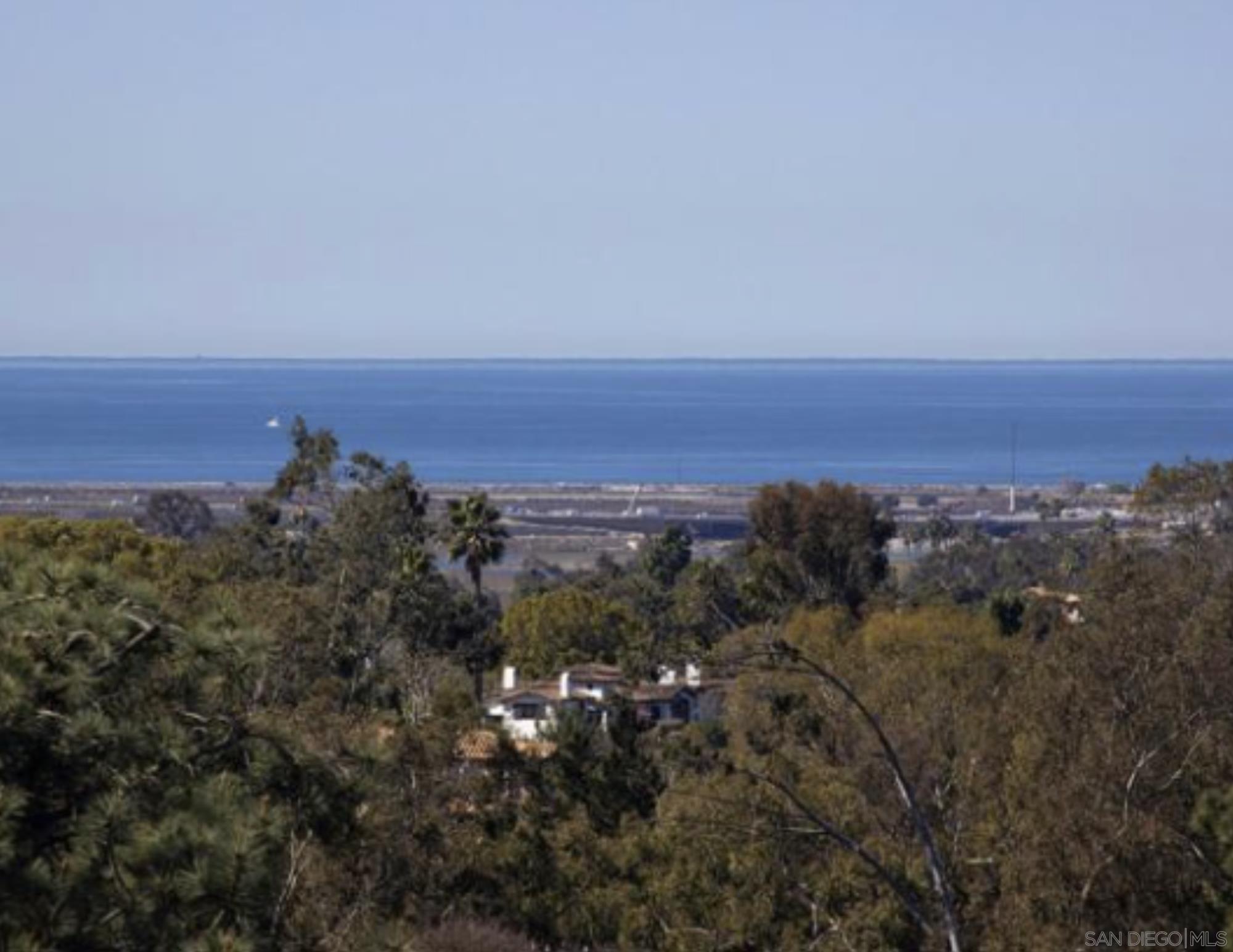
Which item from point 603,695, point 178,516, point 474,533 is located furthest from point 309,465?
point 178,516

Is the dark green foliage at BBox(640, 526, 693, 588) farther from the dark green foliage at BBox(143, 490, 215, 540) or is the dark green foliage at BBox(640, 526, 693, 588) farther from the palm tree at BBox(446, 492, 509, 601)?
the dark green foliage at BBox(143, 490, 215, 540)

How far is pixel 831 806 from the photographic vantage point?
22984 millimetres

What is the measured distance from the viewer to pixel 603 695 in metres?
45.1

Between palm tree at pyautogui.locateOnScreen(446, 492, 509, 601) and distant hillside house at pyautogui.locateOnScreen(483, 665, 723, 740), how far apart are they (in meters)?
3.71

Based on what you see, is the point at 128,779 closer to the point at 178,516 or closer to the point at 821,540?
the point at 821,540

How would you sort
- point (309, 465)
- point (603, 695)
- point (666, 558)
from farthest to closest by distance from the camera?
point (666, 558)
point (309, 465)
point (603, 695)

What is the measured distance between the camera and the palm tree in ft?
177

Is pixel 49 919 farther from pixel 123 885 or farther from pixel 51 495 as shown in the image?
pixel 51 495

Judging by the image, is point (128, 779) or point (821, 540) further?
point (821, 540)

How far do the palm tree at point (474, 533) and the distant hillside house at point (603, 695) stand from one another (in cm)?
371

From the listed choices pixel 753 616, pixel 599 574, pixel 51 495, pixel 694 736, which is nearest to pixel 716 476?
pixel 51 495

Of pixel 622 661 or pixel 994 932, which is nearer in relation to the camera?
pixel 994 932

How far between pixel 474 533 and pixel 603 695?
31.6 ft

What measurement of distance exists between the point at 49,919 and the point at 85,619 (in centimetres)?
148
